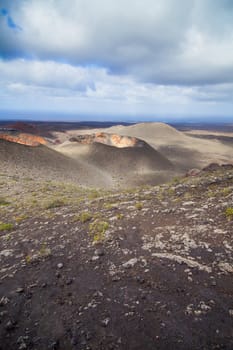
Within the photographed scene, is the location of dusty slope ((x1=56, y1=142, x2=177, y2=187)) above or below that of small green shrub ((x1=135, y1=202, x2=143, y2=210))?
below

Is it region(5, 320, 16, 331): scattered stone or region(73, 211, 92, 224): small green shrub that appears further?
region(73, 211, 92, 224): small green shrub

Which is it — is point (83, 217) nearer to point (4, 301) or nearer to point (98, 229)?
point (98, 229)

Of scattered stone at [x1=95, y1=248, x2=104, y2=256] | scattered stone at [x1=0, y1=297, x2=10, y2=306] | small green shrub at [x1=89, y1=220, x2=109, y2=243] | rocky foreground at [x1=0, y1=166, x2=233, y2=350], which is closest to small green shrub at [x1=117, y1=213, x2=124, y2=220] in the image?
rocky foreground at [x1=0, y1=166, x2=233, y2=350]

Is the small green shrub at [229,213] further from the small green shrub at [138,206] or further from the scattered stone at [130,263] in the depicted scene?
the scattered stone at [130,263]

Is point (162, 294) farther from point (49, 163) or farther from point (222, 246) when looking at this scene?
point (49, 163)

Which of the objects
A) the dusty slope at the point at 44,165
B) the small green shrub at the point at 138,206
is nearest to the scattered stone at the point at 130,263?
the small green shrub at the point at 138,206

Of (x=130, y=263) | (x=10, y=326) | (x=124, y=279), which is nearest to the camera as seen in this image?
(x=10, y=326)

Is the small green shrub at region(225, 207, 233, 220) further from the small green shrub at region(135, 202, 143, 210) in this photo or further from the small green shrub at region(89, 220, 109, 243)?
the small green shrub at region(89, 220, 109, 243)

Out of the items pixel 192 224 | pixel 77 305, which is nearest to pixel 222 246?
pixel 192 224

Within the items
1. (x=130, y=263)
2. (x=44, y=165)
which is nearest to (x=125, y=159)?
(x=44, y=165)
